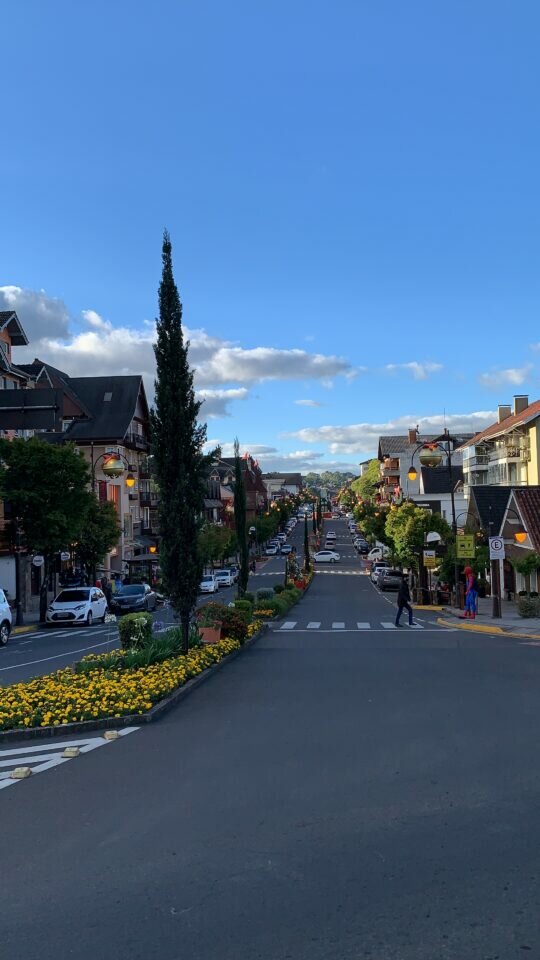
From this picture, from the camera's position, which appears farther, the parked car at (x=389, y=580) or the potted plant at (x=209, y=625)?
the parked car at (x=389, y=580)

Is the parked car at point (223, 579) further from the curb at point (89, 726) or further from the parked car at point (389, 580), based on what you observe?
the curb at point (89, 726)

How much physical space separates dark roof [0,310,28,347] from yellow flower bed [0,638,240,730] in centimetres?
3431

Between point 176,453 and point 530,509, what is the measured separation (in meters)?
24.4

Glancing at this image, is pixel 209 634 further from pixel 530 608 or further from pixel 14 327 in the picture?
pixel 14 327

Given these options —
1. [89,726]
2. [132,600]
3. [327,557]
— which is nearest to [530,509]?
[132,600]

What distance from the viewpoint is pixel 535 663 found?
56.3 feet

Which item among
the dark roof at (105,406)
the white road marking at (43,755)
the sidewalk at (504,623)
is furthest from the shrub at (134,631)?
the dark roof at (105,406)

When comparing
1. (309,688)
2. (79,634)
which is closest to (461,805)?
(309,688)

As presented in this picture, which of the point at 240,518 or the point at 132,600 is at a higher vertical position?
the point at 240,518

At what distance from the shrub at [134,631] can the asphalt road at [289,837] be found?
4178mm

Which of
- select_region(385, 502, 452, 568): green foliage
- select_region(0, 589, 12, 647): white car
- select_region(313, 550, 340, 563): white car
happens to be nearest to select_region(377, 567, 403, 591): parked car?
select_region(385, 502, 452, 568): green foliage

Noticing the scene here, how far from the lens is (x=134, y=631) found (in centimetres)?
1645

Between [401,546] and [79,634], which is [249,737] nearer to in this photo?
[79,634]

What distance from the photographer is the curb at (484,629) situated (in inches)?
964
